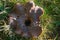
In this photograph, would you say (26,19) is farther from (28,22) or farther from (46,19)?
(46,19)

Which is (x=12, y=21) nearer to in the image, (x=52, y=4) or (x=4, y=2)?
(x=4, y=2)

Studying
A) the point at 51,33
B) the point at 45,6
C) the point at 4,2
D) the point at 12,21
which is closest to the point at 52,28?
the point at 51,33

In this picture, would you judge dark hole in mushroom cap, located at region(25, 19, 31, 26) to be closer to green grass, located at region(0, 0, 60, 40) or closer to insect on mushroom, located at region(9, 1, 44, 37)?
insect on mushroom, located at region(9, 1, 44, 37)

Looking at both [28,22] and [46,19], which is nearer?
[28,22]

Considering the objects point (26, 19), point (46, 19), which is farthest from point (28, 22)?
point (46, 19)

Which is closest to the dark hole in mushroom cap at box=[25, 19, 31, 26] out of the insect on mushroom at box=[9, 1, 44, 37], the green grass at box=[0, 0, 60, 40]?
the insect on mushroom at box=[9, 1, 44, 37]

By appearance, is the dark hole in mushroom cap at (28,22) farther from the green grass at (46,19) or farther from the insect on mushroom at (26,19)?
the green grass at (46,19)
